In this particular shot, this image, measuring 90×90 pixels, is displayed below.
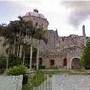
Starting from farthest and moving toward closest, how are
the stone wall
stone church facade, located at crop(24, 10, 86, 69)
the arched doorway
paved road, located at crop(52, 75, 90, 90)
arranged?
the arched doorway, stone church facade, located at crop(24, 10, 86, 69), the stone wall, paved road, located at crop(52, 75, 90, 90)

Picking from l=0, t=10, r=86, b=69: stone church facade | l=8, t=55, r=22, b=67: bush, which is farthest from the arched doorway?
l=8, t=55, r=22, b=67: bush

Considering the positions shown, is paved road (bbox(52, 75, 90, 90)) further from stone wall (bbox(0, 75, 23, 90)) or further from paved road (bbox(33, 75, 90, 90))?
stone wall (bbox(0, 75, 23, 90))

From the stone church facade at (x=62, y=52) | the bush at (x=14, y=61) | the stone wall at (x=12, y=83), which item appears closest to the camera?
A: the stone wall at (x=12, y=83)

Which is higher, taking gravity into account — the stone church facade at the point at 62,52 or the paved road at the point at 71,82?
the stone church facade at the point at 62,52

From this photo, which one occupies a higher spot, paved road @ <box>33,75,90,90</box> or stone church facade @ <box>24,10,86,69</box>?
stone church facade @ <box>24,10,86,69</box>

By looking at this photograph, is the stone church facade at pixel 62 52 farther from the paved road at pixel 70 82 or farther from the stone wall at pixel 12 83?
the paved road at pixel 70 82

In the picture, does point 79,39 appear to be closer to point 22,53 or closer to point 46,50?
point 46,50

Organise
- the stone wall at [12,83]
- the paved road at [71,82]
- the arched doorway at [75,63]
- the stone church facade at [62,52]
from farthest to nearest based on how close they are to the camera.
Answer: the arched doorway at [75,63]
the stone church facade at [62,52]
the stone wall at [12,83]
the paved road at [71,82]

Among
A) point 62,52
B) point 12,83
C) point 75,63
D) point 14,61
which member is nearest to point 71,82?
point 12,83

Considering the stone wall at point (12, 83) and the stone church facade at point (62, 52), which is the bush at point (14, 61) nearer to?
the stone church facade at point (62, 52)

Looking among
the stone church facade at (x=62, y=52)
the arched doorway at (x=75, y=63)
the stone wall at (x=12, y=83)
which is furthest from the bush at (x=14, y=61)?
the stone wall at (x=12, y=83)

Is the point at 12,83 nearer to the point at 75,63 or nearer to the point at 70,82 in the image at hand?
the point at 70,82

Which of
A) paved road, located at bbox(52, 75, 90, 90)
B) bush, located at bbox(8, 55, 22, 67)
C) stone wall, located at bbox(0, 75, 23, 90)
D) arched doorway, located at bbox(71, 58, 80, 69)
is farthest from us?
arched doorway, located at bbox(71, 58, 80, 69)

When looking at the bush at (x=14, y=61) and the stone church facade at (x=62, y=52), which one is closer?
the bush at (x=14, y=61)
